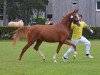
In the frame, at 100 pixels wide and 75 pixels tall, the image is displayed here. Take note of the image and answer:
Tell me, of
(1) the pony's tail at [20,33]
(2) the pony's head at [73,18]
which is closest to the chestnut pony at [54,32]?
(2) the pony's head at [73,18]

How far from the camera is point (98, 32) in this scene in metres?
41.3

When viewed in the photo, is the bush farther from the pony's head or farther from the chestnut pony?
the pony's head

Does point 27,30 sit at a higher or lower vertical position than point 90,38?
higher

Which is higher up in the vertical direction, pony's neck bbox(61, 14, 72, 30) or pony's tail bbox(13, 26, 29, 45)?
pony's neck bbox(61, 14, 72, 30)

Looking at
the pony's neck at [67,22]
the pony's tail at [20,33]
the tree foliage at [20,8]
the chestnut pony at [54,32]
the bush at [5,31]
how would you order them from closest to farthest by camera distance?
1. the chestnut pony at [54,32]
2. the pony's neck at [67,22]
3. the pony's tail at [20,33]
4. the bush at [5,31]
5. the tree foliage at [20,8]

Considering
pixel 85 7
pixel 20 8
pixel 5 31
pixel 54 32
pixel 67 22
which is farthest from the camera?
pixel 20 8

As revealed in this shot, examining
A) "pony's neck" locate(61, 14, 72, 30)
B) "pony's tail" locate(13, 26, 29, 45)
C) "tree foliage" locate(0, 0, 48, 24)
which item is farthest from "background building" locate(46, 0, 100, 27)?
"pony's neck" locate(61, 14, 72, 30)

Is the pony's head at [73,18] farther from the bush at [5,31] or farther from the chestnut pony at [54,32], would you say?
the bush at [5,31]

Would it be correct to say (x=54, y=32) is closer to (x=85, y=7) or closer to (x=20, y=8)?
(x=85, y=7)

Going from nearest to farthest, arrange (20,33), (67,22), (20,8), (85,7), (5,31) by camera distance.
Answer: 1. (67,22)
2. (20,33)
3. (5,31)
4. (85,7)
5. (20,8)

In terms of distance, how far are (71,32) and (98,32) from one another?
22169mm

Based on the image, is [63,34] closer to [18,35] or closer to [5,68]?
[18,35]

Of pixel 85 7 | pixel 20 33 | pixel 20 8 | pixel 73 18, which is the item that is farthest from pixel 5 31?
pixel 20 8

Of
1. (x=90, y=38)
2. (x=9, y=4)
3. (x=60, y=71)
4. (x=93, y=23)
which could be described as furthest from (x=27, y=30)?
(x=9, y=4)
